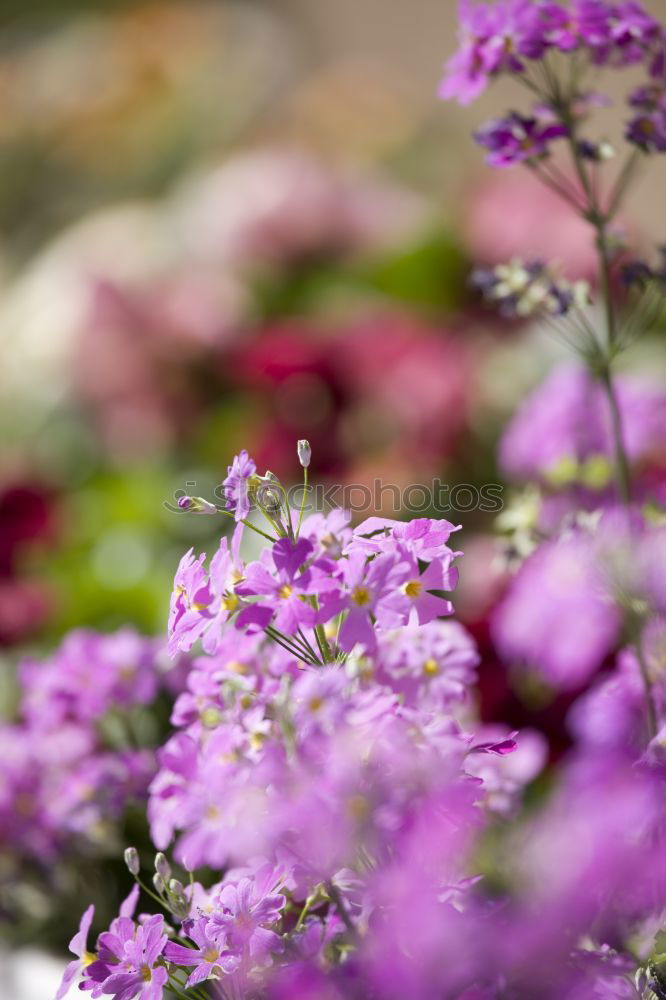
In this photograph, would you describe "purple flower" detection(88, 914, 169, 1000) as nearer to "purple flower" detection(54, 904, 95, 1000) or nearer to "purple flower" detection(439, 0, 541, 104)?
"purple flower" detection(54, 904, 95, 1000)

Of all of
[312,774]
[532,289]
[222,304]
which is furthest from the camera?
[222,304]

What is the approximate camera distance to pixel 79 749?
326 mm

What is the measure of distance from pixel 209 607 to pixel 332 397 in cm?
55

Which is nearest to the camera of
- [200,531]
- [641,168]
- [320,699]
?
[320,699]

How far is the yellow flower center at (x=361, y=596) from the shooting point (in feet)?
0.64

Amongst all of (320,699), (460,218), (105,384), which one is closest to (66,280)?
(105,384)

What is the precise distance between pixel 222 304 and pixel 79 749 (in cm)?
67

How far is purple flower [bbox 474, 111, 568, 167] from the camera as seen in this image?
27 centimetres

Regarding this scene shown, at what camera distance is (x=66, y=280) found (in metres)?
1.10

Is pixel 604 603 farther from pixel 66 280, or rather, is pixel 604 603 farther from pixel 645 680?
pixel 66 280

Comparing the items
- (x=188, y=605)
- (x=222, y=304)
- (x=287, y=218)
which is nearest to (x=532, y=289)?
(x=188, y=605)

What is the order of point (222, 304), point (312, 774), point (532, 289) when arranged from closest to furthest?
point (312, 774)
point (532, 289)
point (222, 304)

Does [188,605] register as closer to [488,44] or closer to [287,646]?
[287,646]

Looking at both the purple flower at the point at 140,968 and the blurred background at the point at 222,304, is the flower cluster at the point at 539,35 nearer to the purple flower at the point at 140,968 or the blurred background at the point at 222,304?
the blurred background at the point at 222,304
